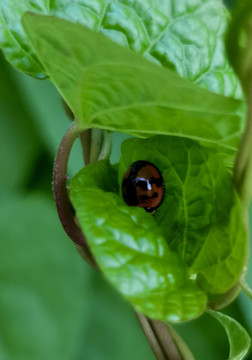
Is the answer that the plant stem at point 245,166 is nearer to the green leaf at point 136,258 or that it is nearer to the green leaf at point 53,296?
the green leaf at point 136,258

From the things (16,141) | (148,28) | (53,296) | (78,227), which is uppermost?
(148,28)

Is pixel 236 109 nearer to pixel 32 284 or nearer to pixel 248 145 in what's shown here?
pixel 248 145

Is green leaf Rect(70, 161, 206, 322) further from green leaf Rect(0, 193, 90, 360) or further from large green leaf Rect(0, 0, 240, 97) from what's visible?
green leaf Rect(0, 193, 90, 360)

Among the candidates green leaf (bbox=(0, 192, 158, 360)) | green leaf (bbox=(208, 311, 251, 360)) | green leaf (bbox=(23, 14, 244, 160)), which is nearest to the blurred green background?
green leaf (bbox=(0, 192, 158, 360))

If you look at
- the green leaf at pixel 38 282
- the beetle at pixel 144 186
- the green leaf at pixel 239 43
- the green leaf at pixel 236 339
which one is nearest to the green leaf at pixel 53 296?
the green leaf at pixel 38 282

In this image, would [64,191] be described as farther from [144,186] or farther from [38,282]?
[38,282]

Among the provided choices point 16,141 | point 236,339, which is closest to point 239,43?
point 236,339

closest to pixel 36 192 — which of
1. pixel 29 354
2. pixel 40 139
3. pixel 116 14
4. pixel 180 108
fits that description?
pixel 40 139
